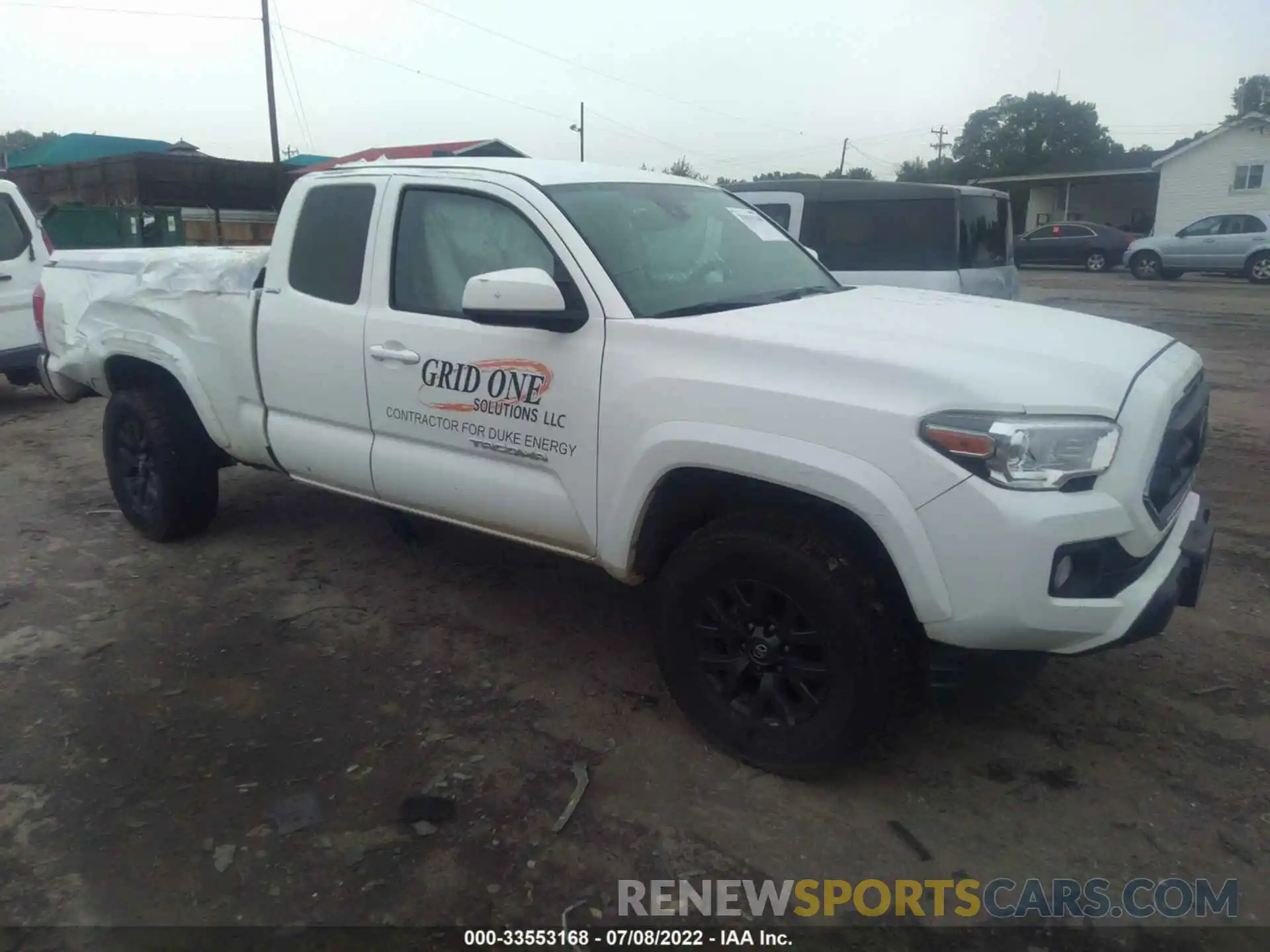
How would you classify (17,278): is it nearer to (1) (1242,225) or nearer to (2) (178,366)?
(2) (178,366)

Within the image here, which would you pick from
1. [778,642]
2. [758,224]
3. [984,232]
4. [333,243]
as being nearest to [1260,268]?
[984,232]

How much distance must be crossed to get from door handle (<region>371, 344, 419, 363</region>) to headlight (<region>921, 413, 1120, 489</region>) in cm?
202

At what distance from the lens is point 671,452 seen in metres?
3.01

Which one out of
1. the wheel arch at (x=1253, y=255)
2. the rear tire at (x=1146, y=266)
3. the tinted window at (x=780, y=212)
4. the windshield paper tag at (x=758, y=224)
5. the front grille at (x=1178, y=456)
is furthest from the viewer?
the rear tire at (x=1146, y=266)

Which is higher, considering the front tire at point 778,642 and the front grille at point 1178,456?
the front grille at point 1178,456

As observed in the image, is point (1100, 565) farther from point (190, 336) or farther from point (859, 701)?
point (190, 336)

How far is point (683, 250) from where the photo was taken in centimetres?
370

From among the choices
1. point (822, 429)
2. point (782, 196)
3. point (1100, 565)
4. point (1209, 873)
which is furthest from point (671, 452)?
point (782, 196)

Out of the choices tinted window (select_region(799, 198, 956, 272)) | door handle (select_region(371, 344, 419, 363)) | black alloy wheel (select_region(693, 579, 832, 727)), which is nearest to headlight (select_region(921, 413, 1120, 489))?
black alloy wheel (select_region(693, 579, 832, 727))

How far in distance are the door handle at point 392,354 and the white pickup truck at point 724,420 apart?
0.5 inches

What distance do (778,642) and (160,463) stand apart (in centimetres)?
347

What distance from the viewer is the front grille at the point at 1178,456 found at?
281 cm

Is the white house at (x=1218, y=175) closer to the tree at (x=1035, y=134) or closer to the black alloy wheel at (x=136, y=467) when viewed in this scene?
the tree at (x=1035, y=134)

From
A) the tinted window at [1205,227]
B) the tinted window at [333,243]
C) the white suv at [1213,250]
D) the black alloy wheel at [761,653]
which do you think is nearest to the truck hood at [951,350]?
the black alloy wheel at [761,653]
